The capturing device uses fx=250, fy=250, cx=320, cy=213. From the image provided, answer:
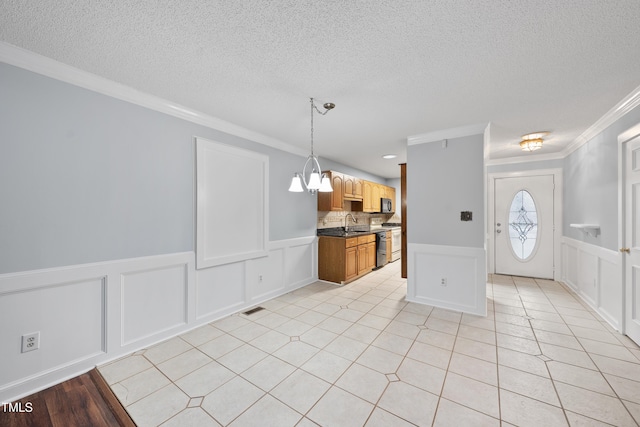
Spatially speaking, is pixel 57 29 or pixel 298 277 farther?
pixel 298 277

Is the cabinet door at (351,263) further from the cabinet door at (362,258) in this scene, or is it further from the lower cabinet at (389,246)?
the lower cabinet at (389,246)

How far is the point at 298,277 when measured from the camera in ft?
14.3

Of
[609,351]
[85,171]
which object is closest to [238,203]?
[85,171]

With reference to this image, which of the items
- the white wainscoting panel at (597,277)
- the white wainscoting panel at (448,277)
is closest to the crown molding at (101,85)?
the white wainscoting panel at (448,277)

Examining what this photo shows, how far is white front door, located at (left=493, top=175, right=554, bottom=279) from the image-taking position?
471 centimetres

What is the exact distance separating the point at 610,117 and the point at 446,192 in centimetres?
182

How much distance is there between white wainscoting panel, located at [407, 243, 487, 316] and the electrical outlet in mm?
3846

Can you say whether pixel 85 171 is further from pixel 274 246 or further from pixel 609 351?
pixel 609 351

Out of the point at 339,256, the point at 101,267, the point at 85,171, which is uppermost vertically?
the point at 85,171

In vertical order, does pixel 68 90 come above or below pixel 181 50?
below

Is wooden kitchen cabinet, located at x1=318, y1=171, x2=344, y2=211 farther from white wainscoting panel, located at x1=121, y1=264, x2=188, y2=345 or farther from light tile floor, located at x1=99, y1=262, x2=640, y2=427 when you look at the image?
white wainscoting panel, located at x1=121, y1=264, x2=188, y2=345

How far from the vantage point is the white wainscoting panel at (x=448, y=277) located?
3.14 meters

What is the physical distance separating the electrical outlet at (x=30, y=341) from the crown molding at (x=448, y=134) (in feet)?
14.1

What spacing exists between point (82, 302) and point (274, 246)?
2216 millimetres
